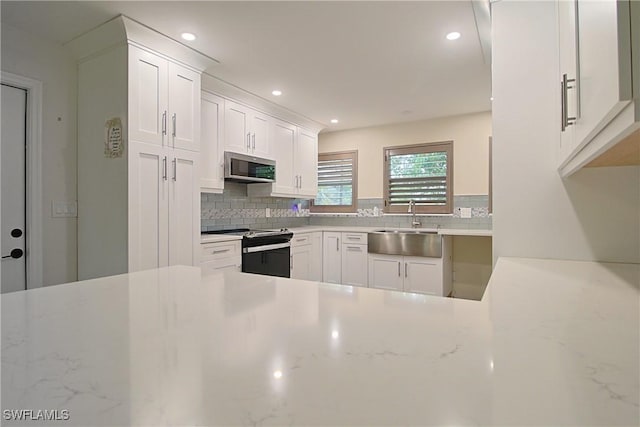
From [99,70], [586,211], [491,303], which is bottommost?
[491,303]

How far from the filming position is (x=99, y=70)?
8.29 ft

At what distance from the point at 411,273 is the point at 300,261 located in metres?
1.33

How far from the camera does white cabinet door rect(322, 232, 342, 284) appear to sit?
460 centimetres

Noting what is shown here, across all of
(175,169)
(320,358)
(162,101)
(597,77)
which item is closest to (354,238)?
(175,169)

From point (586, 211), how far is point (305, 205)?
14.0 ft

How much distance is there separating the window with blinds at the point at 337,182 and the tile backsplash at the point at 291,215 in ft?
0.45

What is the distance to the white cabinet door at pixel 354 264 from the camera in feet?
14.4

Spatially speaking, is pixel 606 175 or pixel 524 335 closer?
pixel 524 335

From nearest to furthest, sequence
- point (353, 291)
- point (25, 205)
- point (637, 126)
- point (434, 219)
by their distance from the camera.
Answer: point (637, 126) < point (353, 291) < point (25, 205) < point (434, 219)

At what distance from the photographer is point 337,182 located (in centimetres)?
544

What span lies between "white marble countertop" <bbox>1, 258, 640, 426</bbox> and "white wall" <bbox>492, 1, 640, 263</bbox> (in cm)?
76

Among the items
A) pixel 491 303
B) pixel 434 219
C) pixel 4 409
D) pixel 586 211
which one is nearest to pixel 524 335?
pixel 491 303

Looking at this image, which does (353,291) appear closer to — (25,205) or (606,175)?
(606,175)

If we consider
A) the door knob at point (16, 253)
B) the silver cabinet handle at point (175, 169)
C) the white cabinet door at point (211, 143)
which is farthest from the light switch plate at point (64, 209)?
the white cabinet door at point (211, 143)
